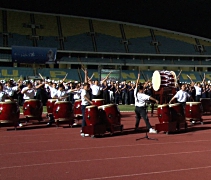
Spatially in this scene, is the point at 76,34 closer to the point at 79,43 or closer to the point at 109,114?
the point at 79,43

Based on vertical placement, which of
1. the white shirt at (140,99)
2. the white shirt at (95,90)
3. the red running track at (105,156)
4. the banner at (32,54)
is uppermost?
the banner at (32,54)

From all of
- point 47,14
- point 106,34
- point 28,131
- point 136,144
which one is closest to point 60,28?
point 47,14

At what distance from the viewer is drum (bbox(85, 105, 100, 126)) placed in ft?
35.2

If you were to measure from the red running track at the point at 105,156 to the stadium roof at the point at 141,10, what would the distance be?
36.8 meters

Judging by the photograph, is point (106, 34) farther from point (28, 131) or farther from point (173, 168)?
point (173, 168)

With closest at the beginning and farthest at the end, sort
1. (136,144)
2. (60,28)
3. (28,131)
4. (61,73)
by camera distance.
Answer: (136,144) < (28,131) < (61,73) < (60,28)

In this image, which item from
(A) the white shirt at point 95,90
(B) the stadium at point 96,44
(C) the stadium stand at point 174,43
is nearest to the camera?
(A) the white shirt at point 95,90

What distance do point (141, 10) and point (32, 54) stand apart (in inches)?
678

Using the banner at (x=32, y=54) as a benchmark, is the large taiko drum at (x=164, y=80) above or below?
below

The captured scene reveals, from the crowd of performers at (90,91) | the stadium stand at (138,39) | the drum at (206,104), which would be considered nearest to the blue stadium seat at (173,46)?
the stadium stand at (138,39)

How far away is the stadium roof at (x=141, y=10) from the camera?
45.6 metres

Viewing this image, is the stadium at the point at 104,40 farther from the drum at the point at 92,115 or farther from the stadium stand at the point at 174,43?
the drum at the point at 92,115

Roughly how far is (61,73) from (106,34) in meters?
11.1

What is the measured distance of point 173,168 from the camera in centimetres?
650
